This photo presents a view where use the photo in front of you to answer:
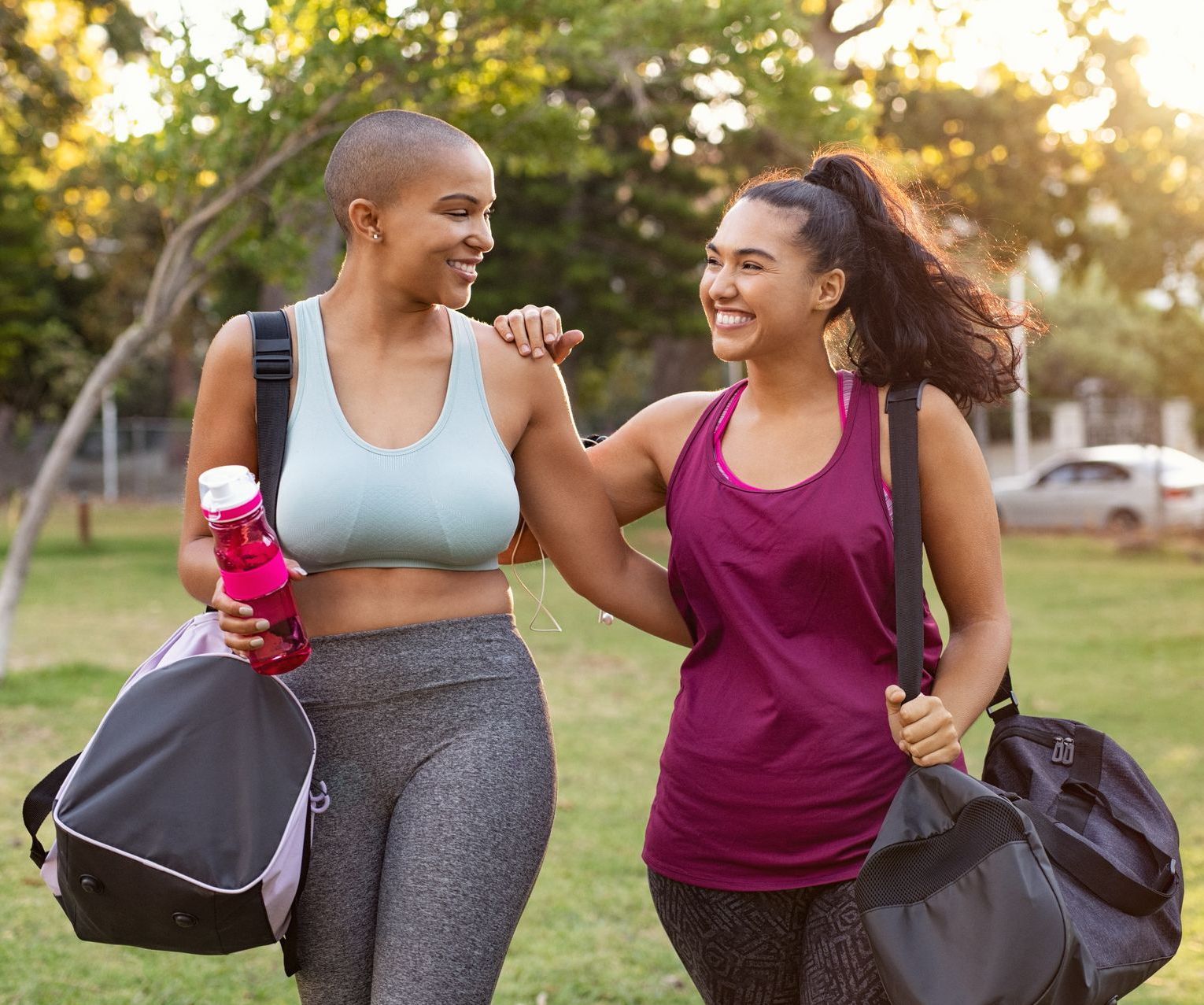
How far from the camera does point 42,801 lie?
2.38 m

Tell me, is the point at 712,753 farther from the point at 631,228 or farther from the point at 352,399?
the point at 631,228

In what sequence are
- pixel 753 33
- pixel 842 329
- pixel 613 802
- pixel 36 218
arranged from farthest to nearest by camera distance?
pixel 36 218
pixel 753 33
pixel 613 802
pixel 842 329

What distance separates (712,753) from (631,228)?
62.9ft

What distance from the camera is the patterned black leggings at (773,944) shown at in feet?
7.75

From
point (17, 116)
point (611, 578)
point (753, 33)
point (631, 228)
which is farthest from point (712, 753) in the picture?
point (17, 116)

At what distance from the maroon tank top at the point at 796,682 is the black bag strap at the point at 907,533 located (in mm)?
53

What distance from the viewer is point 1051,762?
8.02 ft

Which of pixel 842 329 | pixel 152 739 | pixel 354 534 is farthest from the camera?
pixel 842 329

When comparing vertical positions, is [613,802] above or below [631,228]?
below

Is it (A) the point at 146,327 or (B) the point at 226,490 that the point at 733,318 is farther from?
(A) the point at 146,327

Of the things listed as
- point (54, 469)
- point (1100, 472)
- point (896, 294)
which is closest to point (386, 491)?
point (896, 294)

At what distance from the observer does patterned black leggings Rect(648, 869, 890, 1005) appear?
2.36 m

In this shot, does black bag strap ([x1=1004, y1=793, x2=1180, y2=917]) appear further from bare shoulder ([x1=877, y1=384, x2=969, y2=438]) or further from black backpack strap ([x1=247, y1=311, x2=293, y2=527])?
black backpack strap ([x1=247, y1=311, x2=293, y2=527])

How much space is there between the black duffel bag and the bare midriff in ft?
2.63
